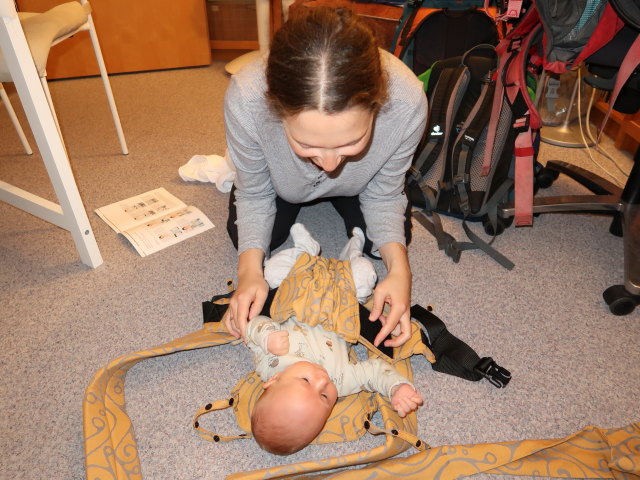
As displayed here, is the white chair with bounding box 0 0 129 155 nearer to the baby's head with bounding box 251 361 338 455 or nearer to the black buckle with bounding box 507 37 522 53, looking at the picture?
the baby's head with bounding box 251 361 338 455

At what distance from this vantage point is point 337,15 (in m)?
0.80

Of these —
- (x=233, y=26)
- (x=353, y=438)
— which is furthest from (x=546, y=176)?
(x=233, y=26)

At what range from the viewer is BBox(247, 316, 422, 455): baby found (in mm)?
935

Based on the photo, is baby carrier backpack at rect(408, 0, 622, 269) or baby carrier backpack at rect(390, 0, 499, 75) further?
baby carrier backpack at rect(390, 0, 499, 75)

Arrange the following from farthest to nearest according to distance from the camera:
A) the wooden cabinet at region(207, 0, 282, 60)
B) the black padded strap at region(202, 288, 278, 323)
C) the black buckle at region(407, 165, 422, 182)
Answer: the wooden cabinet at region(207, 0, 282, 60) → the black buckle at region(407, 165, 422, 182) → the black padded strap at region(202, 288, 278, 323)

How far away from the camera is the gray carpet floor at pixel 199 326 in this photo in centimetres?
107

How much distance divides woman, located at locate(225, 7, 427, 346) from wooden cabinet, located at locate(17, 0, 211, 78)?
5.93 feet

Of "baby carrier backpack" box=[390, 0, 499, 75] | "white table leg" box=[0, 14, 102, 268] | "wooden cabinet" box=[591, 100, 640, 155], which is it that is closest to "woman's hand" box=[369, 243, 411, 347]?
"white table leg" box=[0, 14, 102, 268]

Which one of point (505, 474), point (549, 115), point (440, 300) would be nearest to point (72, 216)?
point (440, 300)

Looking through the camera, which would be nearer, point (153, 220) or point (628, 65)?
point (628, 65)

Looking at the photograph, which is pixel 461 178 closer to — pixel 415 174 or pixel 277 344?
pixel 415 174

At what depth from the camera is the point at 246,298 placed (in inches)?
44.1

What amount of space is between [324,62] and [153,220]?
1102mm

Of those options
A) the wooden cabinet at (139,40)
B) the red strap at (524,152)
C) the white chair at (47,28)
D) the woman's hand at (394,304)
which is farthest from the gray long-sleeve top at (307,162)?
the wooden cabinet at (139,40)
